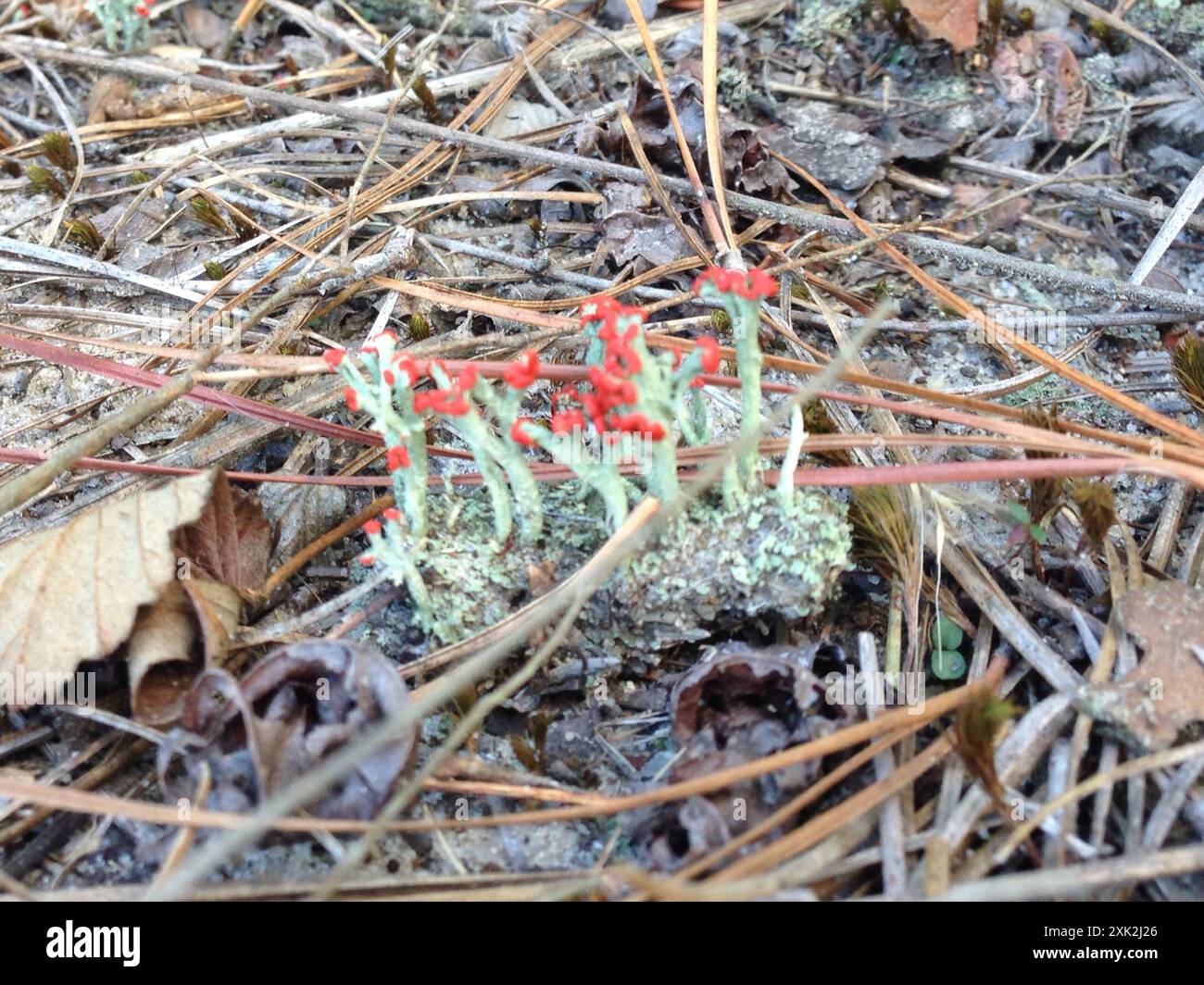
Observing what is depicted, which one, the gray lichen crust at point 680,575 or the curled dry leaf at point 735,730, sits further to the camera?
the gray lichen crust at point 680,575

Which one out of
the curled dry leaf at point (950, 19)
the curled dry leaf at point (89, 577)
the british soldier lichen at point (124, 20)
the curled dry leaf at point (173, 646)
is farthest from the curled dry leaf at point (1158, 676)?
the british soldier lichen at point (124, 20)

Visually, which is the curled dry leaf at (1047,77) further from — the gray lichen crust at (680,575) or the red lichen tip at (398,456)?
the red lichen tip at (398,456)

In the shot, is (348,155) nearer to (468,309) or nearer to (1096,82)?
(468,309)

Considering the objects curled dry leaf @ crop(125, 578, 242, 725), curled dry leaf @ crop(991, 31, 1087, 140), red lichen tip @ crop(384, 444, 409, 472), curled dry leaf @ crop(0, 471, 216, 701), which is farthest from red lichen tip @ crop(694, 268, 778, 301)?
curled dry leaf @ crop(991, 31, 1087, 140)

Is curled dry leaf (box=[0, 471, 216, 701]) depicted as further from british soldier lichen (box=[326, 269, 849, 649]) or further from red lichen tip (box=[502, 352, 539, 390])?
red lichen tip (box=[502, 352, 539, 390])

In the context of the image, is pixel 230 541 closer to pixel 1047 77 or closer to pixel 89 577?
pixel 89 577

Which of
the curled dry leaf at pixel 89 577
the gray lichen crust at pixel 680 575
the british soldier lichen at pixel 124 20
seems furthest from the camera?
the british soldier lichen at pixel 124 20

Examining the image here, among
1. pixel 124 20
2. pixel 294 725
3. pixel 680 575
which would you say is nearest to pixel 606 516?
pixel 680 575
